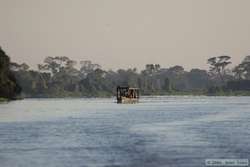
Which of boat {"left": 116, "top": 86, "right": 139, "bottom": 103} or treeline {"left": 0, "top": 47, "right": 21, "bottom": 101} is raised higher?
treeline {"left": 0, "top": 47, "right": 21, "bottom": 101}

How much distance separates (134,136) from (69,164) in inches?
646

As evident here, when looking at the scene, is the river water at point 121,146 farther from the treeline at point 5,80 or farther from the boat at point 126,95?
the boat at point 126,95

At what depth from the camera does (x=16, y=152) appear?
3719 centimetres

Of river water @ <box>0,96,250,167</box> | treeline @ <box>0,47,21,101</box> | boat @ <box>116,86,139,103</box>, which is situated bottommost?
river water @ <box>0,96,250,167</box>

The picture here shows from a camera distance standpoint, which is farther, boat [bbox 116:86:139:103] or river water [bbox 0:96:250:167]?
boat [bbox 116:86:139:103]

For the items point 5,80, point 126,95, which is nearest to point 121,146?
point 5,80

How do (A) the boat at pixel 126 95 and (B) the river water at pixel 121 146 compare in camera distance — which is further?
(A) the boat at pixel 126 95

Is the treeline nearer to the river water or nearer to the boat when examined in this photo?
the boat

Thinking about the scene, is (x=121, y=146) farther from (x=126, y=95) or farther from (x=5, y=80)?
(x=126, y=95)

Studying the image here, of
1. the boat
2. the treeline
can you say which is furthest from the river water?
the boat

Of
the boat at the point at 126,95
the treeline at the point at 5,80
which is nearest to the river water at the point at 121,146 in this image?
the treeline at the point at 5,80

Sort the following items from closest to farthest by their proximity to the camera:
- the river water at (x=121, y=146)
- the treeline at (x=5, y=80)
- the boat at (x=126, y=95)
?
the river water at (x=121, y=146) → the treeline at (x=5, y=80) → the boat at (x=126, y=95)

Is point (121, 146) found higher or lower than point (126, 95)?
lower

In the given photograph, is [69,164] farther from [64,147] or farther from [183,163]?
[64,147]
